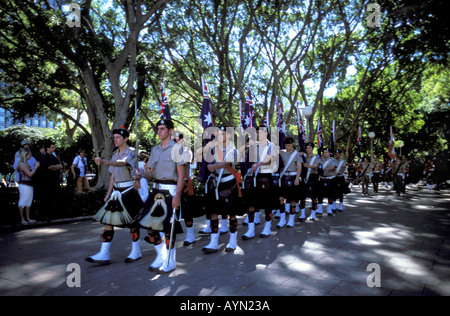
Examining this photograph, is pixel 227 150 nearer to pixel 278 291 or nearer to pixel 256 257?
pixel 256 257

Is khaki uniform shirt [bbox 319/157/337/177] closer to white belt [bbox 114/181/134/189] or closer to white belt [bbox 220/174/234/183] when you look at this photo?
white belt [bbox 220/174/234/183]

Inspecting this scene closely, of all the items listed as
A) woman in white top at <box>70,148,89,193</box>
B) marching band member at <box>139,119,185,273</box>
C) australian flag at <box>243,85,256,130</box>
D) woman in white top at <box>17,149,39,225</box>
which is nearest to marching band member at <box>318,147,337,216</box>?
australian flag at <box>243,85,256,130</box>

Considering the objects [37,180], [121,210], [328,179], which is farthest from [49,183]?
[328,179]

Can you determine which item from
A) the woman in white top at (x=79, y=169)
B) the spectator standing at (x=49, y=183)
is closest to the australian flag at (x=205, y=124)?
the spectator standing at (x=49, y=183)

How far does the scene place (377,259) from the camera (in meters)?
5.30

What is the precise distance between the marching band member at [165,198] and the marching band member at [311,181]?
544 cm

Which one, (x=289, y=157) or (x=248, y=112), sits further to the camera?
(x=248, y=112)

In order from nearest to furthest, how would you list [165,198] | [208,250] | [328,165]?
[165,198]
[208,250]
[328,165]

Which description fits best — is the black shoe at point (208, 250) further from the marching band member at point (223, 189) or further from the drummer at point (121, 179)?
the drummer at point (121, 179)

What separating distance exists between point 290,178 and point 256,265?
167 inches

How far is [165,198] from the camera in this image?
4840 millimetres

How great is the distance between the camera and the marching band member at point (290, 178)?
28.1 feet

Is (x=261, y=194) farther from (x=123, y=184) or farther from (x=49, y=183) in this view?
(x=49, y=183)
